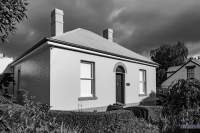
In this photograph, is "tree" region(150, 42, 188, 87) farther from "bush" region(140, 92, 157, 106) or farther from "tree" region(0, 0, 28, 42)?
"tree" region(0, 0, 28, 42)

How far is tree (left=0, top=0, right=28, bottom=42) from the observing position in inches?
143

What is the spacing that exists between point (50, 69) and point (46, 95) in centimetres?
139

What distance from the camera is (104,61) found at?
1073cm

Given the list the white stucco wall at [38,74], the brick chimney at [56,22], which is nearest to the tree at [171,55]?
the brick chimney at [56,22]

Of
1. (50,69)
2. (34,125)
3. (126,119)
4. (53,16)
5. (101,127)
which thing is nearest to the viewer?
(34,125)

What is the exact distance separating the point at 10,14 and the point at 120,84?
9.24 m

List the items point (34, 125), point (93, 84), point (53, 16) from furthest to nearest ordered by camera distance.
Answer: point (53, 16), point (93, 84), point (34, 125)

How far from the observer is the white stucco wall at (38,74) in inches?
347

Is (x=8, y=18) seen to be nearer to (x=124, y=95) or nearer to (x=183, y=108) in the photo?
(x=183, y=108)

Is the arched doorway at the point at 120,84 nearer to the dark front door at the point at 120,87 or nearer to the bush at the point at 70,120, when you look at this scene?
the dark front door at the point at 120,87

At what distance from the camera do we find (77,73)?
367 inches

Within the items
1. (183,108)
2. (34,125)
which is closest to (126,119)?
(183,108)

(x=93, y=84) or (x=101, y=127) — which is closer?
(x=101, y=127)

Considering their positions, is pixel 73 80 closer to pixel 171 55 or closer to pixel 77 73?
pixel 77 73
